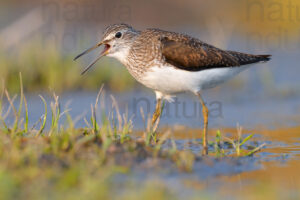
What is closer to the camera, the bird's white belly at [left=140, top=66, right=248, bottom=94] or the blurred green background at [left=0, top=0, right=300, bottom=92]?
the bird's white belly at [left=140, top=66, right=248, bottom=94]

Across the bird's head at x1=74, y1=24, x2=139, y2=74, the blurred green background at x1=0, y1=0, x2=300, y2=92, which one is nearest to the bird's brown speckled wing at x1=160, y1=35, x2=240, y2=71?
the bird's head at x1=74, y1=24, x2=139, y2=74

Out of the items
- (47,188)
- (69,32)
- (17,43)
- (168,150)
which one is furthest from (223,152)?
(69,32)

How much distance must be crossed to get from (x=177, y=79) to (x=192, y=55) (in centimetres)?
46

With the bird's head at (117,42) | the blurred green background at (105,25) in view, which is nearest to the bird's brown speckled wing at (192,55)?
the bird's head at (117,42)

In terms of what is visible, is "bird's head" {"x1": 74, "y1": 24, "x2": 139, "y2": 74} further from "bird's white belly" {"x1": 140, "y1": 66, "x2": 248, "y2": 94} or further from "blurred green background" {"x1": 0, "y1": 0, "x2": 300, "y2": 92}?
"blurred green background" {"x1": 0, "y1": 0, "x2": 300, "y2": 92}

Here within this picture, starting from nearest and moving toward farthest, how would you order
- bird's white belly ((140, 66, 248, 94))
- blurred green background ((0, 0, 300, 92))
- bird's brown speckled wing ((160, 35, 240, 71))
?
bird's white belly ((140, 66, 248, 94))
bird's brown speckled wing ((160, 35, 240, 71))
blurred green background ((0, 0, 300, 92))

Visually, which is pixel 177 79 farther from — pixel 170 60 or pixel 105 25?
pixel 105 25

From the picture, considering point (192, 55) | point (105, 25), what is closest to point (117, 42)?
point (192, 55)

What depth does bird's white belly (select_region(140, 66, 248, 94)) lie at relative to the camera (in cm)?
715

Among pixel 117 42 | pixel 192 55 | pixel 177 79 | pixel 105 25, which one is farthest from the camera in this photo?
pixel 105 25

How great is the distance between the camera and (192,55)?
7.41 meters

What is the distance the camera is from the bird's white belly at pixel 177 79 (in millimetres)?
7148

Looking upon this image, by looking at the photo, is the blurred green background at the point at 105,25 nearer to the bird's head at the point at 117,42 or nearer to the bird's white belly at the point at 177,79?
the bird's head at the point at 117,42

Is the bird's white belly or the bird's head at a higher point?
the bird's head
